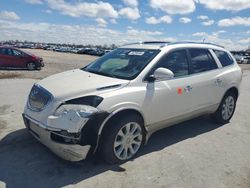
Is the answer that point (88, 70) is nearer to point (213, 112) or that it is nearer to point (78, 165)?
point (78, 165)

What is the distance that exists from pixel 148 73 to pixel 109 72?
691 millimetres

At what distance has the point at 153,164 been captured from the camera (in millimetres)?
3764

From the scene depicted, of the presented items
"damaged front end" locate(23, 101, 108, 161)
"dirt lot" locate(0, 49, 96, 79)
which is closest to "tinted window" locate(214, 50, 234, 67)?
"damaged front end" locate(23, 101, 108, 161)

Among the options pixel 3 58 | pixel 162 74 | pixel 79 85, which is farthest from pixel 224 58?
pixel 3 58

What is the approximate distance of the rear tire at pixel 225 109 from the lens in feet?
18.2

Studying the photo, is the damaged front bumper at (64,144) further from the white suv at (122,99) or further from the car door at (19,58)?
the car door at (19,58)

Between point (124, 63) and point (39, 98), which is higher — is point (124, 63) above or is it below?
above

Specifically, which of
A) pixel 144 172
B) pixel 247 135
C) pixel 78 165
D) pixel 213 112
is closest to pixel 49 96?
pixel 78 165

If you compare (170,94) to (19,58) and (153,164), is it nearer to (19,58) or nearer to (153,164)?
(153,164)

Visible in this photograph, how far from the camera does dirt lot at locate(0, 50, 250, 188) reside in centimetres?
328

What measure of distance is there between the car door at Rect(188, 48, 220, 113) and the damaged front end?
6.89ft

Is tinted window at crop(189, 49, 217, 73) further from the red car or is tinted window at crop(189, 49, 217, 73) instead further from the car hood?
the red car

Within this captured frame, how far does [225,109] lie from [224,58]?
1.15m

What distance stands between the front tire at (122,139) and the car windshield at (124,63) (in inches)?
27.5
